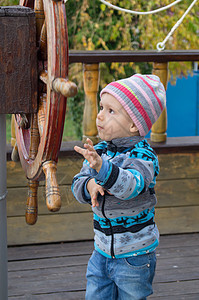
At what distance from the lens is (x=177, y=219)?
308cm

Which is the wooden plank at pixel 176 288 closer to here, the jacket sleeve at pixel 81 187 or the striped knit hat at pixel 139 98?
the jacket sleeve at pixel 81 187

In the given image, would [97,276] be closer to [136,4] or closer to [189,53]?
[189,53]

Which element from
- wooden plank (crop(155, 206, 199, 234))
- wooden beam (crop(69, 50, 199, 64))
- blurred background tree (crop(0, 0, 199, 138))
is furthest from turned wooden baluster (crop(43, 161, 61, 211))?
→ blurred background tree (crop(0, 0, 199, 138))

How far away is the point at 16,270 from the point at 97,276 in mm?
1114

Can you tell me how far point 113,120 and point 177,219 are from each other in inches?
66.1

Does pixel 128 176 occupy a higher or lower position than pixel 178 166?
higher

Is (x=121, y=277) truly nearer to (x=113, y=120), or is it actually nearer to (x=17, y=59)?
(x=113, y=120)

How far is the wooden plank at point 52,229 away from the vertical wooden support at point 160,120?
1.92 feet

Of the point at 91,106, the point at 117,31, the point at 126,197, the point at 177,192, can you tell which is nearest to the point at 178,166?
the point at 177,192

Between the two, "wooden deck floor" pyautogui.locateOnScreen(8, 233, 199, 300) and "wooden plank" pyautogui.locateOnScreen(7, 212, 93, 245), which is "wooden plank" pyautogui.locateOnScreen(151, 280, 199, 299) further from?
"wooden plank" pyautogui.locateOnScreen(7, 212, 93, 245)

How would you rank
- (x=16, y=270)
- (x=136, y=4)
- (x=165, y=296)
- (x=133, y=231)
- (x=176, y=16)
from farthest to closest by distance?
(x=176, y=16) → (x=136, y=4) → (x=16, y=270) → (x=165, y=296) → (x=133, y=231)

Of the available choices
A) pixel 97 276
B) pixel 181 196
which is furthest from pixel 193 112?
pixel 97 276

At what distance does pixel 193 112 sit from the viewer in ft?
22.1

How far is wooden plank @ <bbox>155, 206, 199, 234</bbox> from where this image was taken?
3.06 m
